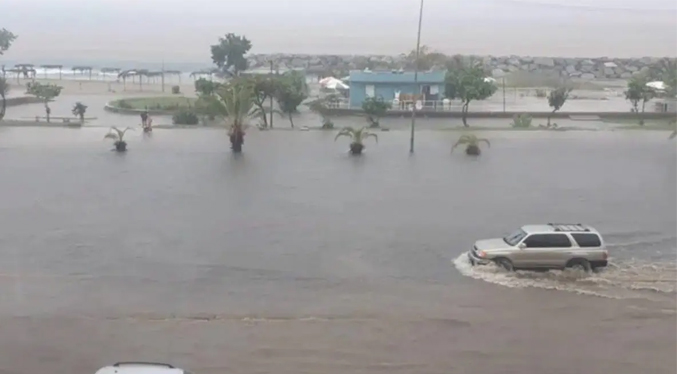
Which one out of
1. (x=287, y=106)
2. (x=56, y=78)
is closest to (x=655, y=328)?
(x=287, y=106)

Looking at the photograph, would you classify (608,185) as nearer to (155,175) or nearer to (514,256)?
(514,256)

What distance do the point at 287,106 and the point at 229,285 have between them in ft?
68.0

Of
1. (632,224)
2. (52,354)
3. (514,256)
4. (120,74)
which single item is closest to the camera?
(52,354)

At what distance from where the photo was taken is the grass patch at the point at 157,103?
33.5m

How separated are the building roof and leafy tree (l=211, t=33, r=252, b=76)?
20.0 ft

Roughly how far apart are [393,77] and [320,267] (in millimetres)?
23513

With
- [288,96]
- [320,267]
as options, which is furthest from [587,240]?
[288,96]

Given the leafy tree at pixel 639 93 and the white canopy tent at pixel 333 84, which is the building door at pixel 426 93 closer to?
the white canopy tent at pixel 333 84

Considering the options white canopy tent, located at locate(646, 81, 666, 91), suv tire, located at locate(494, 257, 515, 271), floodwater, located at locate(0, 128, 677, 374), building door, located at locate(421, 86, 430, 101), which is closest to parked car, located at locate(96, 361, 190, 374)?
floodwater, located at locate(0, 128, 677, 374)

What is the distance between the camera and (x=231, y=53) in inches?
1506

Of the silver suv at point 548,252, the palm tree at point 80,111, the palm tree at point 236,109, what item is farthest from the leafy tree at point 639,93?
the silver suv at point 548,252

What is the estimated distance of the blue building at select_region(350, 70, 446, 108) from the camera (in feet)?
113

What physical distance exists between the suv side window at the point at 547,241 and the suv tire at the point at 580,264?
23cm

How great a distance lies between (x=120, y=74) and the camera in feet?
157
